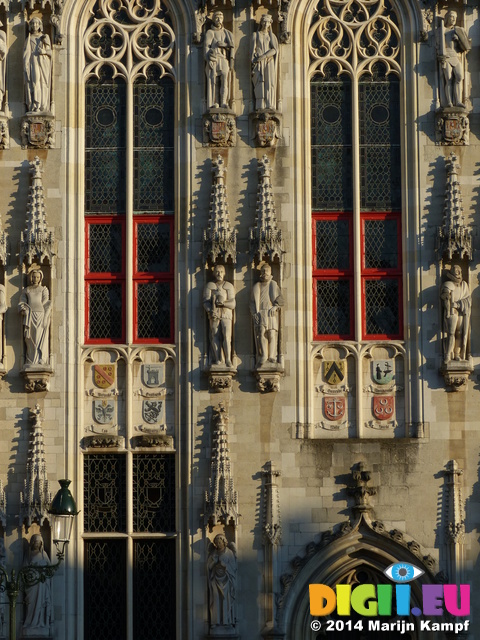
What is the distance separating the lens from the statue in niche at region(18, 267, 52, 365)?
2867 centimetres

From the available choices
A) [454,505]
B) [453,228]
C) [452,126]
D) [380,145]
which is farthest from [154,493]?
[452,126]

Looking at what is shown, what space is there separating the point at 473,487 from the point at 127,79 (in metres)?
9.71

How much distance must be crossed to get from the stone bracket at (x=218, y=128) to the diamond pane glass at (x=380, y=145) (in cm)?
241

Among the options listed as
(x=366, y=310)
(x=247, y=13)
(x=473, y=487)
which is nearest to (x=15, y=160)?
(x=247, y=13)

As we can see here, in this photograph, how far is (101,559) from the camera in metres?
28.5

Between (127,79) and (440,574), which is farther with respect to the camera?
(127,79)

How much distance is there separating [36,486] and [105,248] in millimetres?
4526

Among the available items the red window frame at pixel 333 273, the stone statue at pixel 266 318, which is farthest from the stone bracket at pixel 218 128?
the stone statue at pixel 266 318

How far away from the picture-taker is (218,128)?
2936cm

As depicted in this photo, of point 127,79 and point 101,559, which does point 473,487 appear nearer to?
point 101,559

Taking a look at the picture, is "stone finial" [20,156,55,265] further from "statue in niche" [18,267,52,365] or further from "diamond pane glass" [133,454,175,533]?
"diamond pane glass" [133,454,175,533]

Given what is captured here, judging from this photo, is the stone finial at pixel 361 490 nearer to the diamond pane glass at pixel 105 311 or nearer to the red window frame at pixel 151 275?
the red window frame at pixel 151 275

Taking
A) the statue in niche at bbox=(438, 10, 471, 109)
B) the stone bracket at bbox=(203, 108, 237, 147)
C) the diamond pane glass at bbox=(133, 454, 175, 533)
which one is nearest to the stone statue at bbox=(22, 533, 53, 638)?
the diamond pane glass at bbox=(133, 454, 175, 533)

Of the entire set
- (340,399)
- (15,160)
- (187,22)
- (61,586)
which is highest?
(187,22)
